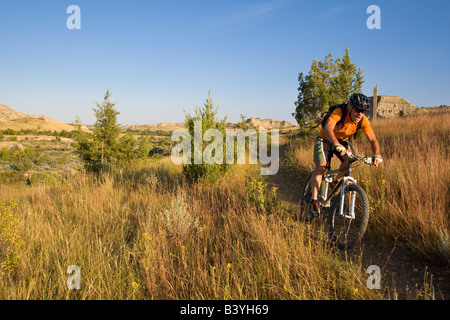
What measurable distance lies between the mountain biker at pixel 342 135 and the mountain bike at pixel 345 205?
0.11 m

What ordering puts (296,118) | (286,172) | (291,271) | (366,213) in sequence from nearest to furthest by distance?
(291,271), (366,213), (286,172), (296,118)

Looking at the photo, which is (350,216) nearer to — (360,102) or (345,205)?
(345,205)

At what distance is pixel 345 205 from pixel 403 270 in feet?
4.24

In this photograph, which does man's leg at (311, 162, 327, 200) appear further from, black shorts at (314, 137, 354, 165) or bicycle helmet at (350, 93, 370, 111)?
bicycle helmet at (350, 93, 370, 111)

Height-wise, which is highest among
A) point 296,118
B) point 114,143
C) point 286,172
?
point 296,118

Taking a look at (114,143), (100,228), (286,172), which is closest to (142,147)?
(114,143)

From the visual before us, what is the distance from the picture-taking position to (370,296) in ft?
6.80

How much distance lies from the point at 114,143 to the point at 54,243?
51.3 feet

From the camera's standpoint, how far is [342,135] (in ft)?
12.2

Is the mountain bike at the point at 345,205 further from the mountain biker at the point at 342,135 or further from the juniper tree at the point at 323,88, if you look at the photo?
the juniper tree at the point at 323,88

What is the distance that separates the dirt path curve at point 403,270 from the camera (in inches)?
88.8

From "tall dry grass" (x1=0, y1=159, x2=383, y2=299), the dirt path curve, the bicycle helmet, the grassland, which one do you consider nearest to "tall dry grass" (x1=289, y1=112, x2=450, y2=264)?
the grassland
